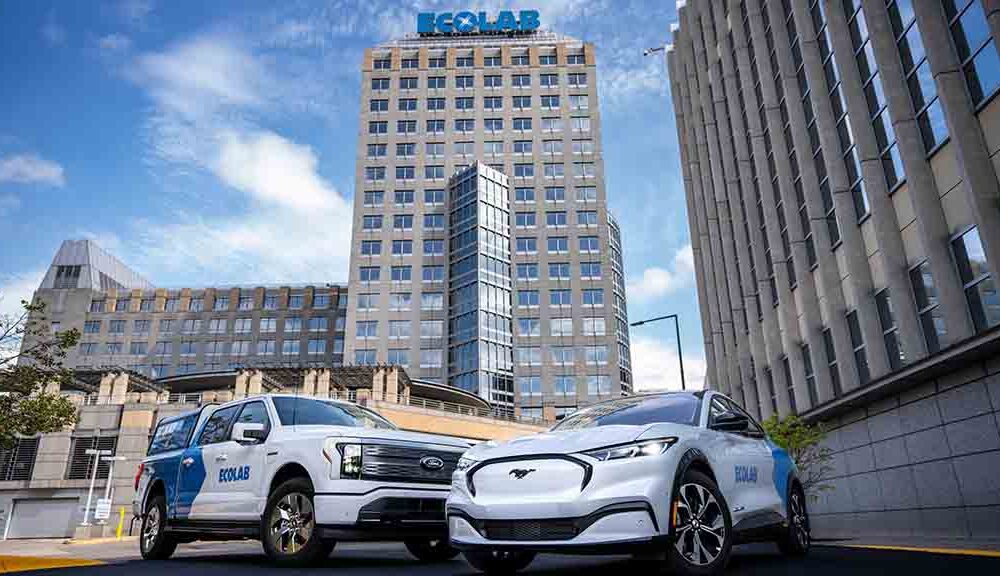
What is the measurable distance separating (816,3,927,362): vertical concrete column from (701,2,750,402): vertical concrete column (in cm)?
1140

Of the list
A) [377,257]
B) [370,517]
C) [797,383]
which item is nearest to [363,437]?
[370,517]

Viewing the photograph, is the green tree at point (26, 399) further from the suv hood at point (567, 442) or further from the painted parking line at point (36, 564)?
the suv hood at point (567, 442)

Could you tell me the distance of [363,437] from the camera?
23.9 ft

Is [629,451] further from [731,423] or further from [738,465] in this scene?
[738,465]

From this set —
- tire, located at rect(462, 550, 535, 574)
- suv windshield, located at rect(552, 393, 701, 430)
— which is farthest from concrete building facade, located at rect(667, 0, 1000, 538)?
tire, located at rect(462, 550, 535, 574)

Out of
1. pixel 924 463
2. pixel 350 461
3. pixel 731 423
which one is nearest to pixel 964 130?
pixel 924 463

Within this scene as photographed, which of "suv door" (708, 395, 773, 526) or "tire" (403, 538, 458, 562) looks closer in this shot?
"suv door" (708, 395, 773, 526)

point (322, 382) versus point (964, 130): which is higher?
point (322, 382)

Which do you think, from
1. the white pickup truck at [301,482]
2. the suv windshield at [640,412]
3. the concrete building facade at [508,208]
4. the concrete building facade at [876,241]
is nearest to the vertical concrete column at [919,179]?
the concrete building facade at [876,241]

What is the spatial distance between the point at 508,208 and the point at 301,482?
6735cm

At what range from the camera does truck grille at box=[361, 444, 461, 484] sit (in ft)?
23.5

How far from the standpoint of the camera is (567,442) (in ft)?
17.7

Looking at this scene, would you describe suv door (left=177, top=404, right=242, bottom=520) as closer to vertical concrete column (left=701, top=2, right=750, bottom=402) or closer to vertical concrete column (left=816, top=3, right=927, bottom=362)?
vertical concrete column (left=816, top=3, right=927, bottom=362)

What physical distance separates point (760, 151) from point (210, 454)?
24.2 meters
